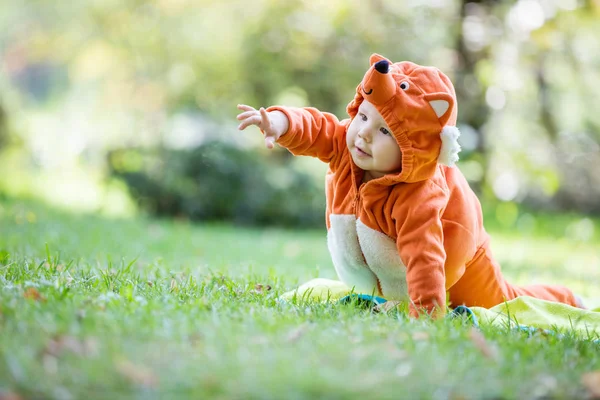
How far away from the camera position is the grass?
1814 millimetres

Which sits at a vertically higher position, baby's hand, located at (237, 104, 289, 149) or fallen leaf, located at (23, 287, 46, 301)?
baby's hand, located at (237, 104, 289, 149)

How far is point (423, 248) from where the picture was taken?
113 inches

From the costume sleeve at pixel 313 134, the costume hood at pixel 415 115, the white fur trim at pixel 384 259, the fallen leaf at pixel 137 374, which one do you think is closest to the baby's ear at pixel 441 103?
the costume hood at pixel 415 115

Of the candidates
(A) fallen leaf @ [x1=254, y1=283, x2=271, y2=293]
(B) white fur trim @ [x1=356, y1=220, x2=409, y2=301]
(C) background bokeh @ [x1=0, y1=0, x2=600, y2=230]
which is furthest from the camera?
(C) background bokeh @ [x1=0, y1=0, x2=600, y2=230]

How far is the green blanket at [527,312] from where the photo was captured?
3127mm

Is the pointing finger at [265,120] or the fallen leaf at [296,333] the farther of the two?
the pointing finger at [265,120]

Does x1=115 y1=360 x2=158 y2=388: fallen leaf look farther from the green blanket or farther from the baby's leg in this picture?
the baby's leg

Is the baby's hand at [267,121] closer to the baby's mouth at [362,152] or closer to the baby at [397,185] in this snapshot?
the baby at [397,185]

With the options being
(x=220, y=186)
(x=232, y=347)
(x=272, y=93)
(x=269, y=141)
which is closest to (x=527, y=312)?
(x=269, y=141)

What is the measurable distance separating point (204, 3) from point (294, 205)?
438cm

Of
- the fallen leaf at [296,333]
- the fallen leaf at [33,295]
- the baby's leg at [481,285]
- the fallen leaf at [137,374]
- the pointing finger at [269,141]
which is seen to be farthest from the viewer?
the baby's leg at [481,285]

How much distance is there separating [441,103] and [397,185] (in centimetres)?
43


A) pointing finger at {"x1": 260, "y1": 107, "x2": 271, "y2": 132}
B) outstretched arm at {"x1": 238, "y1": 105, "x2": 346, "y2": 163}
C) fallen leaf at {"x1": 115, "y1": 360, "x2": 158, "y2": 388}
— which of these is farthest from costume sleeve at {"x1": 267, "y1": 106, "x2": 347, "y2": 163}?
fallen leaf at {"x1": 115, "y1": 360, "x2": 158, "y2": 388}

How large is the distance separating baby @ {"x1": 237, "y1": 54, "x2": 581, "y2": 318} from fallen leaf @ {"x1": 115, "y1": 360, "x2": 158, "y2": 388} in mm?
1259
